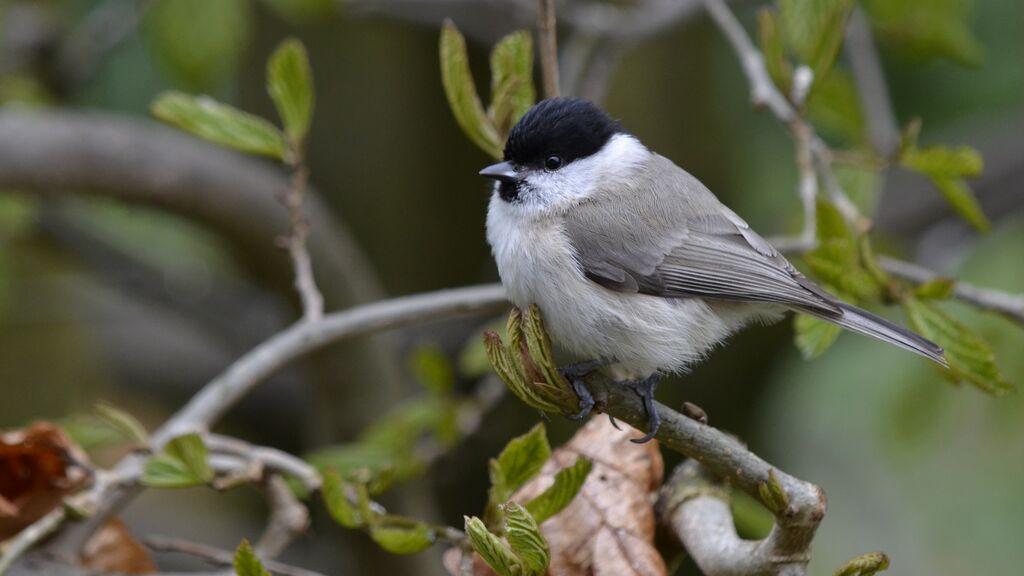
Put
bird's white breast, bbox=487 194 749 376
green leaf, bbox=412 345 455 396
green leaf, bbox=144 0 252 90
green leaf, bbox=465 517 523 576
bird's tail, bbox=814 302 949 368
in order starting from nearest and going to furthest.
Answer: green leaf, bbox=465 517 523 576, bird's tail, bbox=814 302 949 368, bird's white breast, bbox=487 194 749 376, green leaf, bbox=412 345 455 396, green leaf, bbox=144 0 252 90

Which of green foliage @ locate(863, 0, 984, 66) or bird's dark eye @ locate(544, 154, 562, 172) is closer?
bird's dark eye @ locate(544, 154, 562, 172)

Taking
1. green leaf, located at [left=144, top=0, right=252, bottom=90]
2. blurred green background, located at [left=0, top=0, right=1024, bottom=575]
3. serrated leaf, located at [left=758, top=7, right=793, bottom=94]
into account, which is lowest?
blurred green background, located at [left=0, top=0, right=1024, bottom=575]

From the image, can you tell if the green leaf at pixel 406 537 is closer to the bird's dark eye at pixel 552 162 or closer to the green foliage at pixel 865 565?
the green foliage at pixel 865 565

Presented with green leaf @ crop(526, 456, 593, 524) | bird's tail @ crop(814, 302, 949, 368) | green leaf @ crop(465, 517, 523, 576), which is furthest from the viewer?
bird's tail @ crop(814, 302, 949, 368)

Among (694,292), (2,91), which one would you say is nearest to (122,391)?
(2,91)

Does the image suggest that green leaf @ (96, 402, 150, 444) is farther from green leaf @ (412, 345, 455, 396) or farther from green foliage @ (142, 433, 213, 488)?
green leaf @ (412, 345, 455, 396)

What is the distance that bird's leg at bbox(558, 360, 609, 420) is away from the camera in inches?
46.9

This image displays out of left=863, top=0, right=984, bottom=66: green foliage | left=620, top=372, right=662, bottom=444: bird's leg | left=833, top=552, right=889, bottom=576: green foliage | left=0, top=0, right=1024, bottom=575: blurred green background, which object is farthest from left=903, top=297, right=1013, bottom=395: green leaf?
left=0, top=0, right=1024, bottom=575: blurred green background

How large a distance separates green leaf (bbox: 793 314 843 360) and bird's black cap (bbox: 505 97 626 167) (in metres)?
0.45

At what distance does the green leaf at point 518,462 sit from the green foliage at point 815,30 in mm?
779

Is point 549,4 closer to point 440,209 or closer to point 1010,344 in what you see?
point 1010,344

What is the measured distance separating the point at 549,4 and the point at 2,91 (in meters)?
2.03

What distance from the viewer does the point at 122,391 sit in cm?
385

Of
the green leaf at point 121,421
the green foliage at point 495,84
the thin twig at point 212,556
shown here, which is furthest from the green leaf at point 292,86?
the thin twig at point 212,556
